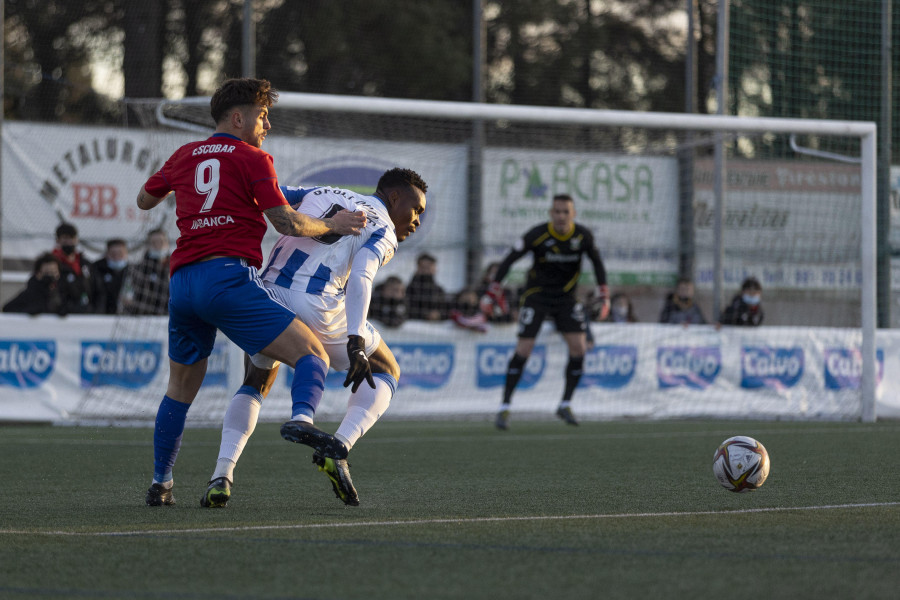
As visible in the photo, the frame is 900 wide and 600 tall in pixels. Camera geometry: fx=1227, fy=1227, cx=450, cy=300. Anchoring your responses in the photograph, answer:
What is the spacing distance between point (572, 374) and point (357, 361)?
669 cm

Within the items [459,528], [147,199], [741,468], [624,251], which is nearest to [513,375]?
[624,251]

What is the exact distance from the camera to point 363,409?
17.7 feet

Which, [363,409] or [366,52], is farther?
[366,52]

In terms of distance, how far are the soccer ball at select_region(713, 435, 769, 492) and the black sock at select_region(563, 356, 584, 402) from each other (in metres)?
5.59

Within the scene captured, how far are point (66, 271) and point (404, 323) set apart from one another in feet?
11.2

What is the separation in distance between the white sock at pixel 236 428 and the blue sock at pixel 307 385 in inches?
18.3

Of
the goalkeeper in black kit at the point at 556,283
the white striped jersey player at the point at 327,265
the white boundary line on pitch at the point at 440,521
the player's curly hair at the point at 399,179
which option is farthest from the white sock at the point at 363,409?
the goalkeeper in black kit at the point at 556,283

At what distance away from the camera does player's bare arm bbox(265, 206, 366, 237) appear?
4996 mm

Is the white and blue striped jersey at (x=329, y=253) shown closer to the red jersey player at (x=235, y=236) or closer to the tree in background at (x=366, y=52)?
the red jersey player at (x=235, y=236)

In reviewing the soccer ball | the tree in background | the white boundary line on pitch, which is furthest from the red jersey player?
the tree in background

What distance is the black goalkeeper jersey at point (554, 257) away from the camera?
11.3 m

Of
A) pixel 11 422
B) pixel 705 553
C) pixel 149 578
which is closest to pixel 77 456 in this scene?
pixel 11 422

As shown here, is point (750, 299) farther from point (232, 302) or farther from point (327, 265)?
point (232, 302)

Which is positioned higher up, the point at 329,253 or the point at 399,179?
the point at 399,179
